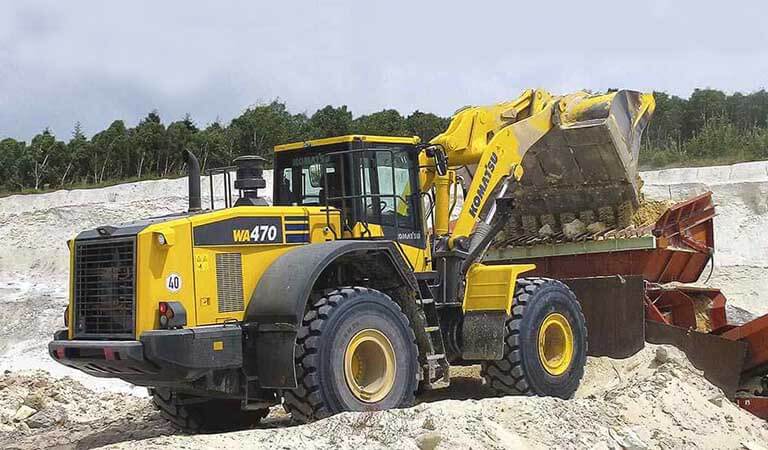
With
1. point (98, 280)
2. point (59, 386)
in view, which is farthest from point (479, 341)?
point (59, 386)

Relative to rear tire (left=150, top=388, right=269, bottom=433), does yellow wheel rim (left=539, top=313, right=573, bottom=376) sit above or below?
above

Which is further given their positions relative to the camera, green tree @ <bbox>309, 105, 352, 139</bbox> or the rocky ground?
green tree @ <bbox>309, 105, 352, 139</bbox>

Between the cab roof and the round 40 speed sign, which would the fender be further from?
the cab roof

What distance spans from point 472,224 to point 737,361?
2.99 m

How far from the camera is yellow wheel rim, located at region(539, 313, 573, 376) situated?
30.2 ft

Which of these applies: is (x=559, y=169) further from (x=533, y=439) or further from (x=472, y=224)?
(x=533, y=439)

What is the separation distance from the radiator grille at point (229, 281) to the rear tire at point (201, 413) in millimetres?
1390

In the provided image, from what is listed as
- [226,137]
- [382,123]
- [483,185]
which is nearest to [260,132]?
[226,137]

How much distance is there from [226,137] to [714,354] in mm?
24016

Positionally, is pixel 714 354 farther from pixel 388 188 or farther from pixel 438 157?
pixel 388 188

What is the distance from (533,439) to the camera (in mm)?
7012

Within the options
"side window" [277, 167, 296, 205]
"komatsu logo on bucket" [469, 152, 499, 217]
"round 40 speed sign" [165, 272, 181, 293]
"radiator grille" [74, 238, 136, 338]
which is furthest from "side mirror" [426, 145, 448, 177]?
"radiator grille" [74, 238, 136, 338]

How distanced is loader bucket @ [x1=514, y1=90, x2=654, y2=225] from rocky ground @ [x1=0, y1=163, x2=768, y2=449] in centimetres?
139

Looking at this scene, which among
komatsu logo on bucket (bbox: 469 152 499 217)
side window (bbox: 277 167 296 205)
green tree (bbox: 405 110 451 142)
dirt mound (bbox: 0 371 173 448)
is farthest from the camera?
green tree (bbox: 405 110 451 142)
